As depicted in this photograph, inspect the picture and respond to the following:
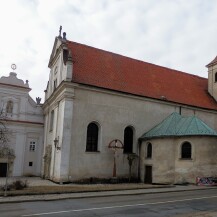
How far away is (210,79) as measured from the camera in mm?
35969

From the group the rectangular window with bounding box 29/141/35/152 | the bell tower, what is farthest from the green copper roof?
the rectangular window with bounding box 29/141/35/152

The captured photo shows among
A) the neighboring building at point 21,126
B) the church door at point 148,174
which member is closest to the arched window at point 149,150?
the church door at point 148,174

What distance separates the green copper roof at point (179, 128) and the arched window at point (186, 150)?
2.83 ft

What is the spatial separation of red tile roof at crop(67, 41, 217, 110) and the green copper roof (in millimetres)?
3070

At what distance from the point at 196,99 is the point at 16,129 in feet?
64.7

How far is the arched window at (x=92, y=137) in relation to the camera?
85.5ft

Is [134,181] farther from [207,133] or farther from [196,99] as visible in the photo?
[196,99]

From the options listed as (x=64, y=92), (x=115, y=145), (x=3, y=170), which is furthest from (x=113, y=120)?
(x=3, y=170)

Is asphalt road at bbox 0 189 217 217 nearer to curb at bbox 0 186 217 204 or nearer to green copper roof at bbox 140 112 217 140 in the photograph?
curb at bbox 0 186 217 204

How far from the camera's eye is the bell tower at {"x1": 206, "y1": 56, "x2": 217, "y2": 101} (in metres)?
35.1

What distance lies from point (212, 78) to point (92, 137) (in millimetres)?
17466

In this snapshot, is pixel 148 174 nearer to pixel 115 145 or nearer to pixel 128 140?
pixel 128 140

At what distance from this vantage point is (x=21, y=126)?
3359 cm

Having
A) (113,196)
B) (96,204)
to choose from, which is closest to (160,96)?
(113,196)
